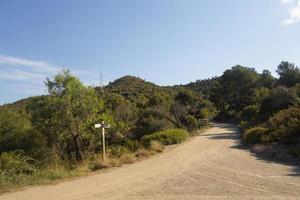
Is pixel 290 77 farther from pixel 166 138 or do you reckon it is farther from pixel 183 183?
pixel 183 183

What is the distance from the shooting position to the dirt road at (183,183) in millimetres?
10523

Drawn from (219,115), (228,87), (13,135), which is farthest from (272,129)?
(228,87)

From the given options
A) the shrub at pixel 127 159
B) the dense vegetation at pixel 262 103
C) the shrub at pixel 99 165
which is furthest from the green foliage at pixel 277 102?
the shrub at pixel 99 165

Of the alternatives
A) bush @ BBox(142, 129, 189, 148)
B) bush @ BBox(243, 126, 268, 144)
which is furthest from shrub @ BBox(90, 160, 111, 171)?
bush @ BBox(243, 126, 268, 144)

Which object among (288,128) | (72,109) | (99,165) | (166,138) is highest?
(72,109)

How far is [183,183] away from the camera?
40.4ft

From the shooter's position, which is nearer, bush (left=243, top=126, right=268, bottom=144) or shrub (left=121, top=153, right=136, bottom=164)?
shrub (left=121, top=153, right=136, bottom=164)

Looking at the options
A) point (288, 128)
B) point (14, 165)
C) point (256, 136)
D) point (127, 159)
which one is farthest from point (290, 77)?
point (14, 165)

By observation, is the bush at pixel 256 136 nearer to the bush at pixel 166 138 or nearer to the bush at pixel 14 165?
the bush at pixel 166 138

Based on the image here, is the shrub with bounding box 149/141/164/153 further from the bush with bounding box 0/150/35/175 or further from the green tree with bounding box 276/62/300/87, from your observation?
the green tree with bounding box 276/62/300/87

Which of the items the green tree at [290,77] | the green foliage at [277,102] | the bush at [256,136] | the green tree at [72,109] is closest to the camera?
the green tree at [72,109]

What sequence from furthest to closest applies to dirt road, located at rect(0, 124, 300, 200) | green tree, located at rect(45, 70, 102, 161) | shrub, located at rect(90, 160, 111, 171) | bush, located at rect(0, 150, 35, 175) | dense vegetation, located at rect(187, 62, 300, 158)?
dense vegetation, located at rect(187, 62, 300, 158) < green tree, located at rect(45, 70, 102, 161) < shrub, located at rect(90, 160, 111, 171) < bush, located at rect(0, 150, 35, 175) < dirt road, located at rect(0, 124, 300, 200)

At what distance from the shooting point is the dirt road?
10.5 metres

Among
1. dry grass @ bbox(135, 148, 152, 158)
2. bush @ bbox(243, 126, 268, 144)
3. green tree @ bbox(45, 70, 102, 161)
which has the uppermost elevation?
green tree @ bbox(45, 70, 102, 161)
